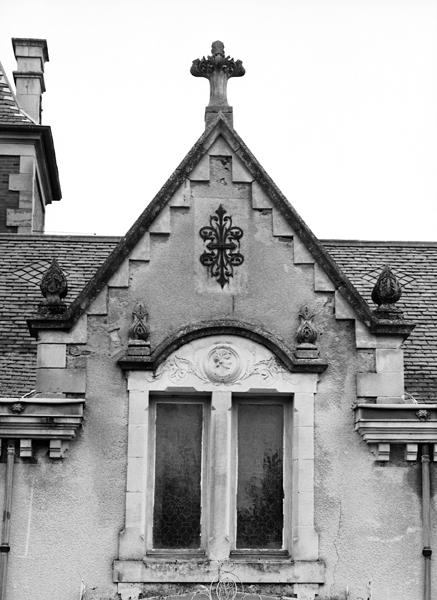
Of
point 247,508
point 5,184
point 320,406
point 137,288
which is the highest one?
point 5,184

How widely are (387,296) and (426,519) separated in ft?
8.12

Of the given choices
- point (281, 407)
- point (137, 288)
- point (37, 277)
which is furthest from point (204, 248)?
point (37, 277)

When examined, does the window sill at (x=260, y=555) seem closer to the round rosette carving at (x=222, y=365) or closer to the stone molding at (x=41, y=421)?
the round rosette carving at (x=222, y=365)

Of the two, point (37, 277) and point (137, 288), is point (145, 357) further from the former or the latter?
point (37, 277)

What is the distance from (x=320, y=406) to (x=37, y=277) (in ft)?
17.9

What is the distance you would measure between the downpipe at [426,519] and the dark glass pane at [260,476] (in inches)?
60.5

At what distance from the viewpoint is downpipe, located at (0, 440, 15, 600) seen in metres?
15.6

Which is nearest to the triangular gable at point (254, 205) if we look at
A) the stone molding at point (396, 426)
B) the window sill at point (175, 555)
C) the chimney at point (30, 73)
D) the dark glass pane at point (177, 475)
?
the stone molding at point (396, 426)

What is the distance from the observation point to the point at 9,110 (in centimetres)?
2717

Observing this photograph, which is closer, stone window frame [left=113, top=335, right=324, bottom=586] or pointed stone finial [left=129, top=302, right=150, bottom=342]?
stone window frame [left=113, top=335, right=324, bottom=586]

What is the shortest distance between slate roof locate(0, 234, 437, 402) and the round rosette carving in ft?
6.83

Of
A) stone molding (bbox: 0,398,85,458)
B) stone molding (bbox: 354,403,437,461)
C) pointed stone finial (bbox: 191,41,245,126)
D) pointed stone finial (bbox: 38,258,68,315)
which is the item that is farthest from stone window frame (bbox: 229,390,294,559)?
pointed stone finial (bbox: 191,41,245,126)

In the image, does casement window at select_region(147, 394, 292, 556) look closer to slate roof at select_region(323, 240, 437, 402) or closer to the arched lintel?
the arched lintel

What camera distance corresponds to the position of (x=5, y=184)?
2625 centimetres
